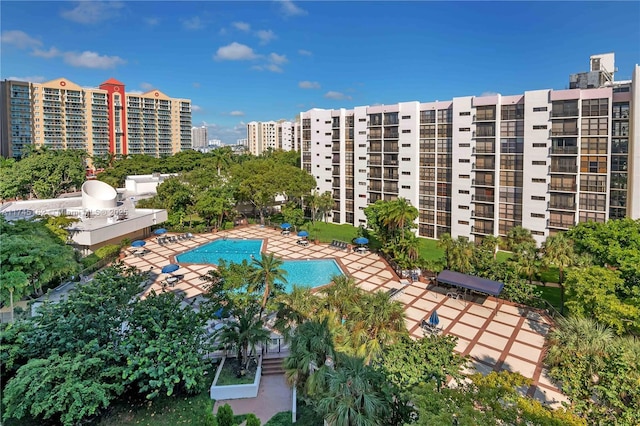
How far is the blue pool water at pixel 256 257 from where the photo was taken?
1057 inches

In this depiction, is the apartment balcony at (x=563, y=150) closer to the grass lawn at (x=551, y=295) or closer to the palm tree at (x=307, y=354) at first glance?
the grass lawn at (x=551, y=295)

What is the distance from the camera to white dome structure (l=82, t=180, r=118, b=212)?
109ft

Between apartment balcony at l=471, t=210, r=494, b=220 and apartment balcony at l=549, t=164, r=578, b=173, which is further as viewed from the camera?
apartment balcony at l=471, t=210, r=494, b=220

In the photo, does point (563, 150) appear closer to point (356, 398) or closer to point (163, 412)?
point (356, 398)

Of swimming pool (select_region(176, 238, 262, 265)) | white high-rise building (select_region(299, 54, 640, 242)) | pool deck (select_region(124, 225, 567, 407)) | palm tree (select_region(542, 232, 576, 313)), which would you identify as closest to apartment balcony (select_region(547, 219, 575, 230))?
white high-rise building (select_region(299, 54, 640, 242))

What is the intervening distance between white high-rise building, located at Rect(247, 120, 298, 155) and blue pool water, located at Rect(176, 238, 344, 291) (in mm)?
84636

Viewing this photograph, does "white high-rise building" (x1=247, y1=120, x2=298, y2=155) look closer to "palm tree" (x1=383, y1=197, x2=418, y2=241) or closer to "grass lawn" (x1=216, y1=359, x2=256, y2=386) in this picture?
"palm tree" (x1=383, y1=197, x2=418, y2=241)

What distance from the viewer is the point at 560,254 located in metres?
20.6

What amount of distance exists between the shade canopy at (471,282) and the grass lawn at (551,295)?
3.53m

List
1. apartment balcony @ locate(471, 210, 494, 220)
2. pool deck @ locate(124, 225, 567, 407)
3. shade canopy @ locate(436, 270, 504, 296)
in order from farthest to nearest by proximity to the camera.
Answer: apartment balcony @ locate(471, 210, 494, 220), shade canopy @ locate(436, 270, 504, 296), pool deck @ locate(124, 225, 567, 407)

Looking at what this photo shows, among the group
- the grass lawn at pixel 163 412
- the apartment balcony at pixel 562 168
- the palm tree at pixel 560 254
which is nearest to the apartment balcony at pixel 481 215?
the apartment balcony at pixel 562 168

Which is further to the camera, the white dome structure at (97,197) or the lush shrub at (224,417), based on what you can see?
the white dome structure at (97,197)

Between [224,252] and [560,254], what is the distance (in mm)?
25545

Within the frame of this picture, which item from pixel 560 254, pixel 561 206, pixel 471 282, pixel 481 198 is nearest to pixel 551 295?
pixel 560 254
